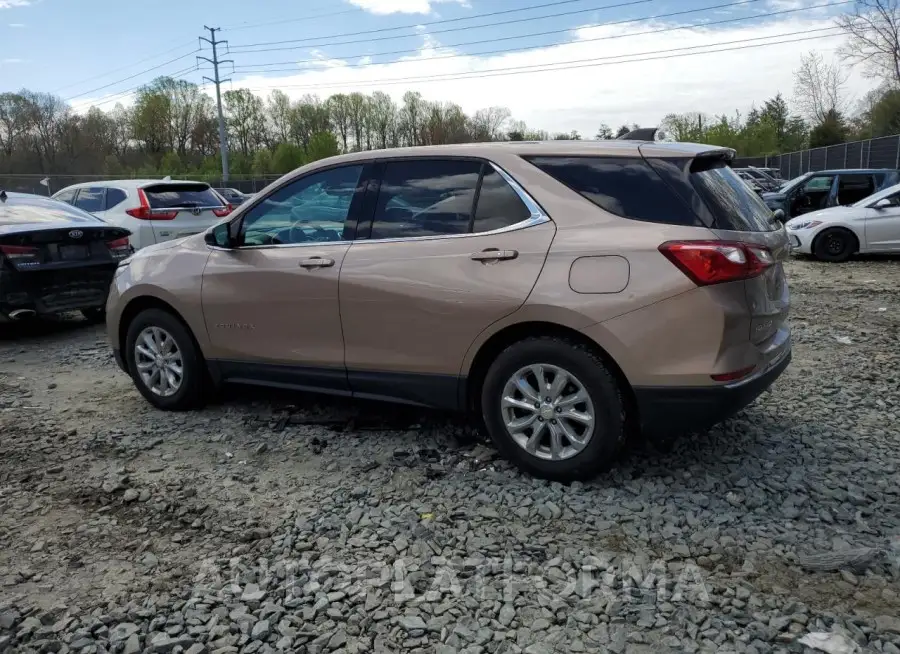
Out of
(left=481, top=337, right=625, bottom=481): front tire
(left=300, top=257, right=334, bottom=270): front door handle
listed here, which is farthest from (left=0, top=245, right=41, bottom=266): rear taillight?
(left=481, top=337, right=625, bottom=481): front tire

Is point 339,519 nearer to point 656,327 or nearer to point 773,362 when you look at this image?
point 656,327

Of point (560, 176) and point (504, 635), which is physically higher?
point (560, 176)

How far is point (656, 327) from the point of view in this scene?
352 cm

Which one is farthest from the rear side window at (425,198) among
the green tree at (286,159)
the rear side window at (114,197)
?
the green tree at (286,159)

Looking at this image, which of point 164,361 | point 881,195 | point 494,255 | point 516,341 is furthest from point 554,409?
point 881,195

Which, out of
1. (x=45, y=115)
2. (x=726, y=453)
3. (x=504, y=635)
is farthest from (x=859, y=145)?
(x=45, y=115)

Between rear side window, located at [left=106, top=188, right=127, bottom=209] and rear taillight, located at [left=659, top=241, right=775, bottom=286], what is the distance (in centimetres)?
979

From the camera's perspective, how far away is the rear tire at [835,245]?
12.5 metres

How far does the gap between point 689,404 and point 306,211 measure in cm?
260

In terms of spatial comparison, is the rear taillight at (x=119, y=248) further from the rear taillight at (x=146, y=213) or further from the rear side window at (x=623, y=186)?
the rear side window at (x=623, y=186)

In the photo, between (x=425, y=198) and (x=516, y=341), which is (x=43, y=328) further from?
(x=516, y=341)

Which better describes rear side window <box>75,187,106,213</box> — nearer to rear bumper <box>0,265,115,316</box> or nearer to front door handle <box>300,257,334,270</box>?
rear bumper <box>0,265,115,316</box>

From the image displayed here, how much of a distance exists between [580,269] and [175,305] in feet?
9.68

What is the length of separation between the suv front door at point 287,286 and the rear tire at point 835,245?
1080 centimetres
